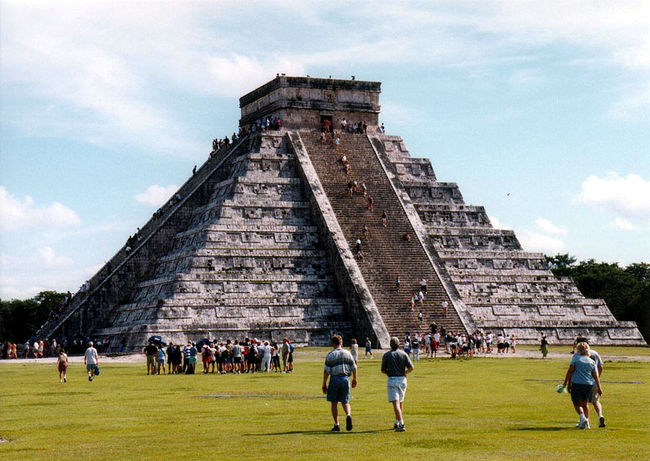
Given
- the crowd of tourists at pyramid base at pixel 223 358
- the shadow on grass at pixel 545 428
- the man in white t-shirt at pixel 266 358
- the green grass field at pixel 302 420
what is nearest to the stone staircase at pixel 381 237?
the crowd of tourists at pyramid base at pixel 223 358

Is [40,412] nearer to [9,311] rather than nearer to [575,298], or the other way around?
[575,298]

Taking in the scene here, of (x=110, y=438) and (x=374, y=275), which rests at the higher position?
(x=374, y=275)

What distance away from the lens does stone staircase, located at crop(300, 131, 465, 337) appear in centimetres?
4950

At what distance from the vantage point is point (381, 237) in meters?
53.7

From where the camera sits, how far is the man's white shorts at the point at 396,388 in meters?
17.1

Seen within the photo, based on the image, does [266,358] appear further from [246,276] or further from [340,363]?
[340,363]

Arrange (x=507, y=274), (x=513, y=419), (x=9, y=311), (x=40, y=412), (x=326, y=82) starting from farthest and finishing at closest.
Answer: (x=9, y=311)
(x=326, y=82)
(x=507, y=274)
(x=40, y=412)
(x=513, y=419)

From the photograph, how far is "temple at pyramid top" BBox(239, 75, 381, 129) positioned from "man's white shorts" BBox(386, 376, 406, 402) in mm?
43806

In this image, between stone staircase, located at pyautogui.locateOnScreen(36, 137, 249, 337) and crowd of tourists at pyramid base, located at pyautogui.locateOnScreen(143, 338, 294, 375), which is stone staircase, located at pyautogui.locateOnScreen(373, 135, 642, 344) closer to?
stone staircase, located at pyautogui.locateOnScreen(36, 137, 249, 337)

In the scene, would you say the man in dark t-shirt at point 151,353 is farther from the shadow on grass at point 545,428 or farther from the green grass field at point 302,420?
the shadow on grass at point 545,428

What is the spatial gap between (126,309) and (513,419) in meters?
36.6

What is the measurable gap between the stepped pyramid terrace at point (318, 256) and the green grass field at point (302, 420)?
695 inches

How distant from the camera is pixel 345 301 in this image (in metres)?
50.9

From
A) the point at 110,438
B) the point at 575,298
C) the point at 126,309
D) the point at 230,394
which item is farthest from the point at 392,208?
the point at 110,438
